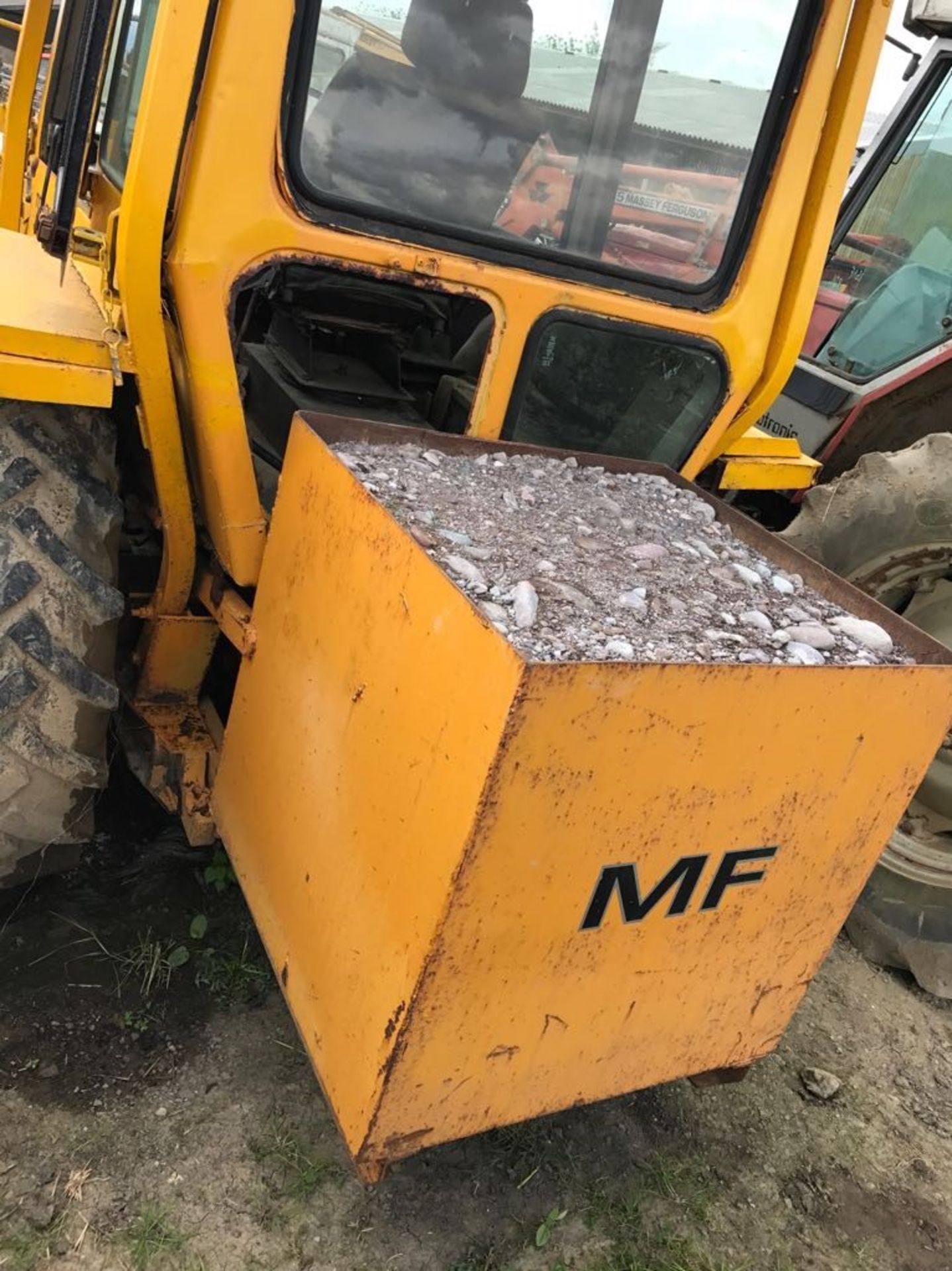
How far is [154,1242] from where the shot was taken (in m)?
1.68

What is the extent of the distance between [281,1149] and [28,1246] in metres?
0.45

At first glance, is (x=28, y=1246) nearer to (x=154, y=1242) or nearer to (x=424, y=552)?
(x=154, y=1242)

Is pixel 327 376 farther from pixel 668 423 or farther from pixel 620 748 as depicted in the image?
pixel 620 748

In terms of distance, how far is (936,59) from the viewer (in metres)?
3.78

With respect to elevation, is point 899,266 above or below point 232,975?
above

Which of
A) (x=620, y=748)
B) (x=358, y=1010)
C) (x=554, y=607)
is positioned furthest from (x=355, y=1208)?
(x=554, y=607)

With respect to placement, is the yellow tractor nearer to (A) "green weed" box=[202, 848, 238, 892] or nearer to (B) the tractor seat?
(B) the tractor seat

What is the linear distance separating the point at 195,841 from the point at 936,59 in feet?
12.8

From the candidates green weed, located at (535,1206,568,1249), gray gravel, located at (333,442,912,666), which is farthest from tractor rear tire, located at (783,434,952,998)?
green weed, located at (535,1206,568,1249)

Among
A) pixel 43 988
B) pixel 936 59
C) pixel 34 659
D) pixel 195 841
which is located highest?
pixel 936 59

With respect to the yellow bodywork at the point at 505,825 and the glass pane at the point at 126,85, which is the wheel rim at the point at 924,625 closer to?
the yellow bodywork at the point at 505,825

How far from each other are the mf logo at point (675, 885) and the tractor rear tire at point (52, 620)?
99 cm

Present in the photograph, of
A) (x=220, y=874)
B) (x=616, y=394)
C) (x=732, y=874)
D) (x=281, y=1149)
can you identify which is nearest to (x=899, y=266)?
(x=616, y=394)

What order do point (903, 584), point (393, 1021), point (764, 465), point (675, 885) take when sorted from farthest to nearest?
point (903, 584)
point (764, 465)
point (675, 885)
point (393, 1021)
